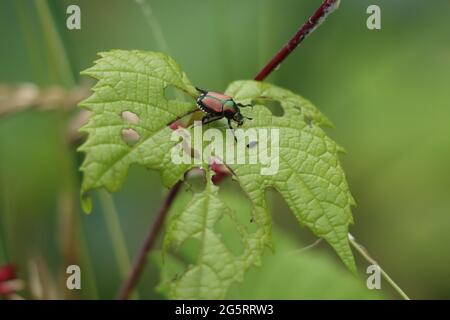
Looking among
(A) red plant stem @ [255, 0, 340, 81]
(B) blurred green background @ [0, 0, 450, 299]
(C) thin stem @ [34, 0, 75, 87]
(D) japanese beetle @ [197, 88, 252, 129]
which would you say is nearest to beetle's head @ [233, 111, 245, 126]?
(D) japanese beetle @ [197, 88, 252, 129]

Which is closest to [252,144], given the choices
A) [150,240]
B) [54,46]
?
[150,240]

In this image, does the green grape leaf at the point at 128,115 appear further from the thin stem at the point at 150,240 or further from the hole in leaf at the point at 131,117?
the thin stem at the point at 150,240

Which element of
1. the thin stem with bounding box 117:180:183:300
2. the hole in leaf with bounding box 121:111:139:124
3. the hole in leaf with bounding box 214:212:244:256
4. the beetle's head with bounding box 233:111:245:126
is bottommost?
the hole in leaf with bounding box 214:212:244:256

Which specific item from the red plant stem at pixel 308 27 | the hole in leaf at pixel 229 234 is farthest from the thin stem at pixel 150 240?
the hole in leaf at pixel 229 234

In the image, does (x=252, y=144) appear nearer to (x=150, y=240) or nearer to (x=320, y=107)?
(x=150, y=240)

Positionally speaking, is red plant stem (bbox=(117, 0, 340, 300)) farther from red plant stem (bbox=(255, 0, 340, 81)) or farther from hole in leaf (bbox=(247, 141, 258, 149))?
hole in leaf (bbox=(247, 141, 258, 149))
